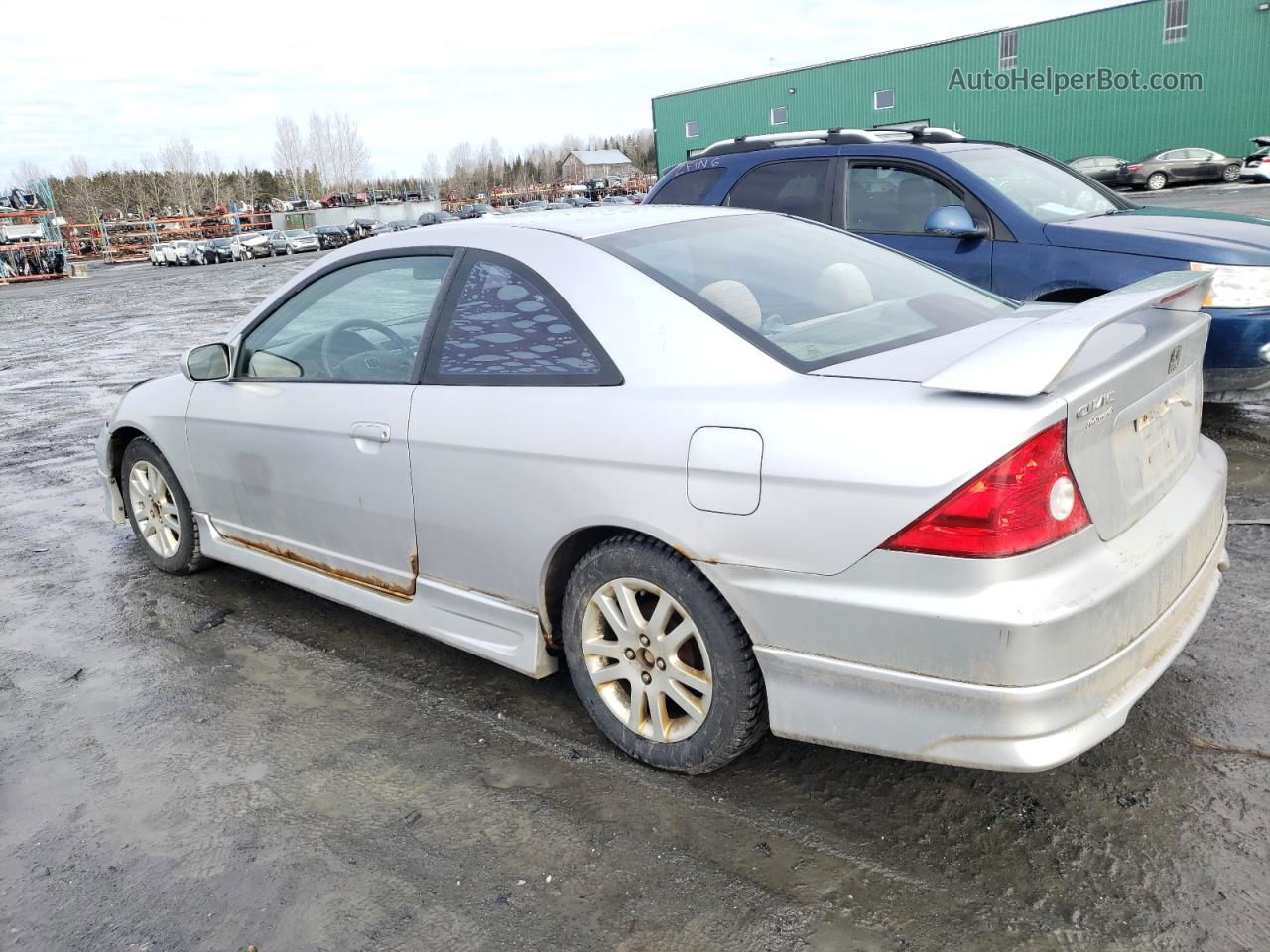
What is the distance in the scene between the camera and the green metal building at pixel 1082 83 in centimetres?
3566

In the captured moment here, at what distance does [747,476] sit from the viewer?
239 cm

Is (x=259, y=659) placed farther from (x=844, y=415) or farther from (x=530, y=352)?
(x=844, y=415)

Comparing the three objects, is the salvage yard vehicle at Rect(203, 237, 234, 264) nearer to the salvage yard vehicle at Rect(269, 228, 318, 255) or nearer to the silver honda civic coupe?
the salvage yard vehicle at Rect(269, 228, 318, 255)

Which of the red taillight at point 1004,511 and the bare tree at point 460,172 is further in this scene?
the bare tree at point 460,172

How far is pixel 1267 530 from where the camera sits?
4.25 m

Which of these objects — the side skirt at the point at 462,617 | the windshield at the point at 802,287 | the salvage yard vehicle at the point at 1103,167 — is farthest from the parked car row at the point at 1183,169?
the side skirt at the point at 462,617

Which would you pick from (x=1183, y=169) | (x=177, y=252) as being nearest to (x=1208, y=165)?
(x=1183, y=169)

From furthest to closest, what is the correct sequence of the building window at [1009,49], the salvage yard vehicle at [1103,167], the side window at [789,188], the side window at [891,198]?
1. the building window at [1009,49]
2. the salvage yard vehicle at [1103,167]
3. the side window at [789,188]
4. the side window at [891,198]

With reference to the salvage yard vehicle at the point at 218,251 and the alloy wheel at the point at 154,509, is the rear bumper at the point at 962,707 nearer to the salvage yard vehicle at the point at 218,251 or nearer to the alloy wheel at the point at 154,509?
the alloy wheel at the point at 154,509

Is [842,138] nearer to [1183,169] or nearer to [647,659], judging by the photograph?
[647,659]

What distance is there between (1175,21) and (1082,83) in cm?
351

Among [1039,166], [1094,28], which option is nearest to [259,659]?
[1039,166]

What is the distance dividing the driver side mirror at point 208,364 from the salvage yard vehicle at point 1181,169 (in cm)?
3534
